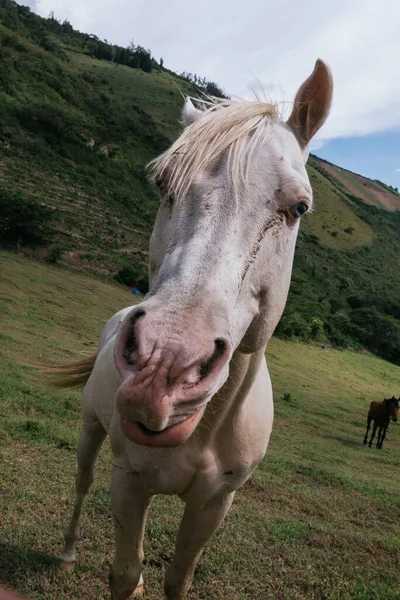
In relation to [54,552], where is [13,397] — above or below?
below

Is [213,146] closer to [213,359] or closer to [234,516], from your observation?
[213,359]

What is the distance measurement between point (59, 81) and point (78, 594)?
49.8m

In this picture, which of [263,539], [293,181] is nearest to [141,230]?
[263,539]

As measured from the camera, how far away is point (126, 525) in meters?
2.38

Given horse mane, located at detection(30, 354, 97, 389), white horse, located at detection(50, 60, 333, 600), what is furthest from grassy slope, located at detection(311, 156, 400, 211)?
white horse, located at detection(50, 60, 333, 600)

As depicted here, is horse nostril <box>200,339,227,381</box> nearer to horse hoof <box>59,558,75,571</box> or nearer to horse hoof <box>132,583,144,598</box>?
horse hoof <box>132,583,144,598</box>

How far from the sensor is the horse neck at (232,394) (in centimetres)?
206

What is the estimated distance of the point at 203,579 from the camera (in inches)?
133

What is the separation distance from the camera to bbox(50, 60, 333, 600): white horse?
1259 millimetres

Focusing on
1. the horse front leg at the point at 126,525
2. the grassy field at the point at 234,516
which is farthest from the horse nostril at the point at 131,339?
the grassy field at the point at 234,516

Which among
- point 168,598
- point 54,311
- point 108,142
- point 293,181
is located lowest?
point 54,311

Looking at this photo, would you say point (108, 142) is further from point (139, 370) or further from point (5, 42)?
point (139, 370)

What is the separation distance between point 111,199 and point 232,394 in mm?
31492

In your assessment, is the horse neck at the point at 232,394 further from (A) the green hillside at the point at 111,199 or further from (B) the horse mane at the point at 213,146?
(A) the green hillside at the point at 111,199
